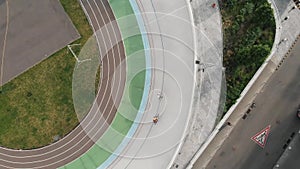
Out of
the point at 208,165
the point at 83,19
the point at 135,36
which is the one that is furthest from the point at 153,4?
the point at 208,165

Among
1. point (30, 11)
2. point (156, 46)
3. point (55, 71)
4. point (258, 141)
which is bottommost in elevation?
point (258, 141)

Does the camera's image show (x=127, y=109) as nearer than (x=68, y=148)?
Yes

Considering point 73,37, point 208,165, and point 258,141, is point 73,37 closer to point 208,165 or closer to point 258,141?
point 208,165

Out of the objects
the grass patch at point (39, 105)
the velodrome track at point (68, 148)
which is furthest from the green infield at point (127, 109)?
the grass patch at point (39, 105)

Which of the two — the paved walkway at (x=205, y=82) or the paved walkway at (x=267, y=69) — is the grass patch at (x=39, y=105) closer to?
the paved walkway at (x=205, y=82)

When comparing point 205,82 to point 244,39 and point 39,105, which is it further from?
point 39,105

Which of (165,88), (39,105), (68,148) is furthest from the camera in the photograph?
(39,105)

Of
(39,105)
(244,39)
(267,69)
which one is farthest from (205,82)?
(39,105)
